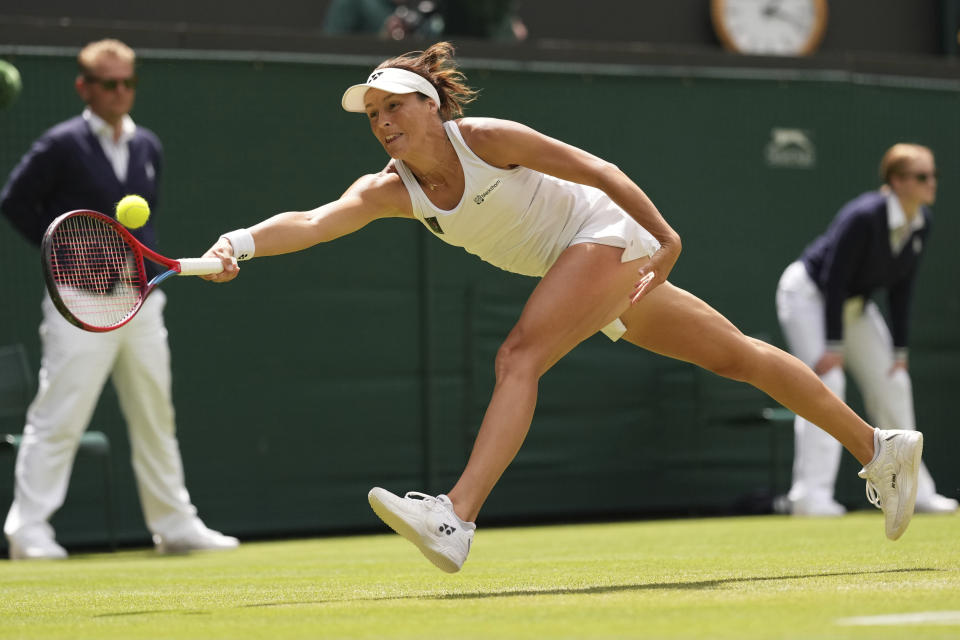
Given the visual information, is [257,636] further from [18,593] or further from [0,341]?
[0,341]

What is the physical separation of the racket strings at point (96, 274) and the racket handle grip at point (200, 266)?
180mm

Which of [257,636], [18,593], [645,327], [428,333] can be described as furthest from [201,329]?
[257,636]

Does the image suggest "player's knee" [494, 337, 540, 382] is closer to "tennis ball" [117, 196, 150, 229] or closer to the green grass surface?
the green grass surface

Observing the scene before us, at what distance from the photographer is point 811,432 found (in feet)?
29.5

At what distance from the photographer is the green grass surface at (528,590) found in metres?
3.60

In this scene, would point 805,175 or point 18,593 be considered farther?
point 805,175

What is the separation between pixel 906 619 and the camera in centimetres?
353

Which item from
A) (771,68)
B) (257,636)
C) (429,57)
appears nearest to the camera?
(257,636)

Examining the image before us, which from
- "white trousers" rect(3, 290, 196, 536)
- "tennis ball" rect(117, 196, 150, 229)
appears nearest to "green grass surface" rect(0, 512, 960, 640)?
"white trousers" rect(3, 290, 196, 536)

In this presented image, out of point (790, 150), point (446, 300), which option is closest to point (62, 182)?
point (446, 300)

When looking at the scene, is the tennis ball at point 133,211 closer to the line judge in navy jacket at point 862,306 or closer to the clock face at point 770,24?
the line judge in navy jacket at point 862,306

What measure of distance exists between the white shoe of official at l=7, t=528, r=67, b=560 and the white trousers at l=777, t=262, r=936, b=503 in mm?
4188

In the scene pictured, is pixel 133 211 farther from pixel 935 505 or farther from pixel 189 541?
pixel 935 505

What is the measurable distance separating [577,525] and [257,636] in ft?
19.2
